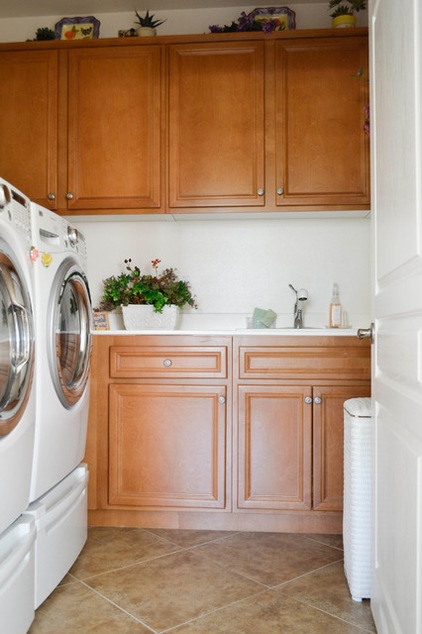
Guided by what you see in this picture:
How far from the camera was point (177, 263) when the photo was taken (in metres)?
3.12

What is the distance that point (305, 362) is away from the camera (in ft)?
8.08

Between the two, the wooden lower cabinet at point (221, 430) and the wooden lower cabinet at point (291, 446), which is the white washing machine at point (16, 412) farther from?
the wooden lower cabinet at point (291, 446)

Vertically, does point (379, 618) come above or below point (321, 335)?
below

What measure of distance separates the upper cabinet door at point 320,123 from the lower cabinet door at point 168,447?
1071 mm

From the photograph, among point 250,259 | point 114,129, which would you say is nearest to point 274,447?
point 250,259

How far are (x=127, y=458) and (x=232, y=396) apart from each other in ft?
1.76

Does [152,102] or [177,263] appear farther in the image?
[177,263]

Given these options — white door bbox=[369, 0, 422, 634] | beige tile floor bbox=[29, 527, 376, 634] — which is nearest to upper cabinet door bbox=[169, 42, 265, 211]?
white door bbox=[369, 0, 422, 634]

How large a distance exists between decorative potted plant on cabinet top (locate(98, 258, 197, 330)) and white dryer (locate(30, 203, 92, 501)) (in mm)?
636

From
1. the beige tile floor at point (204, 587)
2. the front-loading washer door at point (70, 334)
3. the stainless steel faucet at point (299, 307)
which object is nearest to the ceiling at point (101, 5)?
the stainless steel faucet at point (299, 307)

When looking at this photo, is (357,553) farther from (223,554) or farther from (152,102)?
(152,102)

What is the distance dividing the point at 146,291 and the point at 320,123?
1.18 m

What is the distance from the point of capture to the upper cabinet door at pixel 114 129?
9.32 ft


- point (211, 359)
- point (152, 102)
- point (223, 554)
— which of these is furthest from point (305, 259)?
point (223, 554)
